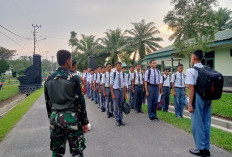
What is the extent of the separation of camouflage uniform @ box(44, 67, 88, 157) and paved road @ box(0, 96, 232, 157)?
1.37m

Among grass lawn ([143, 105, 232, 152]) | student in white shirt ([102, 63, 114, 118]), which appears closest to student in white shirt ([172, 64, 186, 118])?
grass lawn ([143, 105, 232, 152])

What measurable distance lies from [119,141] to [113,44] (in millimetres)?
33435

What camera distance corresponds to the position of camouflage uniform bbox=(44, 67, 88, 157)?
2740 millimetres

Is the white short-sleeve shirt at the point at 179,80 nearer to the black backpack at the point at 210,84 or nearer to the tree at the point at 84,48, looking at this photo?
the black backpack at the point at 210,84

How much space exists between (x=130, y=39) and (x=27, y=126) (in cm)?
2997

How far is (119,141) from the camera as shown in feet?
15.6

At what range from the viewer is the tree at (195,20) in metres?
11.2

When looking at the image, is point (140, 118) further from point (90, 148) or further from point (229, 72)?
→ point (229, 72)

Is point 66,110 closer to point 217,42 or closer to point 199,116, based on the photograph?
point 199,116

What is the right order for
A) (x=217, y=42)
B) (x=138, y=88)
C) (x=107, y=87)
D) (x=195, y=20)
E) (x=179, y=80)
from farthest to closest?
(x=217, y=42) < (x=195, y=20) < (x=138, y=88) < (x=107, y=87) < (x=179, y=80)

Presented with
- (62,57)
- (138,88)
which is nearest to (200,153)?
(62,57)

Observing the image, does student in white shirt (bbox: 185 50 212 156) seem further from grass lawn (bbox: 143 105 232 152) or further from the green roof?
the green roof

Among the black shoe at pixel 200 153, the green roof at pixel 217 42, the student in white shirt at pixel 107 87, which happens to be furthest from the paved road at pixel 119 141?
the green roof at pixel 217 42

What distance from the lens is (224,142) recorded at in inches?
174
